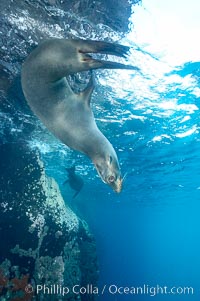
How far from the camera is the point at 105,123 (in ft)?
44.8

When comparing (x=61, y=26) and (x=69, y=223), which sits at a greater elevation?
(x=61, y=26)

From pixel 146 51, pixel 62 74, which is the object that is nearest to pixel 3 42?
pixel 146 51

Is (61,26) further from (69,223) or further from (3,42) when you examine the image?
(69,223)

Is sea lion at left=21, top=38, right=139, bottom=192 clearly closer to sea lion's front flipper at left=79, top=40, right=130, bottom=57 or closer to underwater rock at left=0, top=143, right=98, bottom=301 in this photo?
sea lion's front flipper at left=79, top=40, right=130, bottom=57

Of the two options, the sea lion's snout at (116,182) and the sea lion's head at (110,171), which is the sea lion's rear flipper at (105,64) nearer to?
the sea lion's head at (110,171)

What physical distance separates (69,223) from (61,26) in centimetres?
825

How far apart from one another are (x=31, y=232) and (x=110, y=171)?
7.81 metres

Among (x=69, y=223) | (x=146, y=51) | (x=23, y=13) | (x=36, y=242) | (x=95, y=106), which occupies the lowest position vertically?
(x=36, y=242)

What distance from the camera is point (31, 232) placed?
10.1 m

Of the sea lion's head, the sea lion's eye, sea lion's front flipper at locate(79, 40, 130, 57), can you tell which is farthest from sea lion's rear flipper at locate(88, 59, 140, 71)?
the sea lion's eye

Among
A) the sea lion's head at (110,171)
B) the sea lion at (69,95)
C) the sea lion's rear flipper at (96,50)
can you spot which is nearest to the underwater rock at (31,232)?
the sea lion at (69,95)

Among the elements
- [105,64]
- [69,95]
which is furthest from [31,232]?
[105,64]

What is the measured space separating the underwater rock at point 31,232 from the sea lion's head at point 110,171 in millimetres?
7683

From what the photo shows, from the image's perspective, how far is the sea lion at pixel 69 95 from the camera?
3508mm
